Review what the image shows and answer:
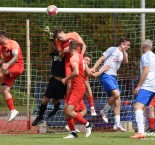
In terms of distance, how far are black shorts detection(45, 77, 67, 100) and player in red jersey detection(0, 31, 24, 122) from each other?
31.9 inches

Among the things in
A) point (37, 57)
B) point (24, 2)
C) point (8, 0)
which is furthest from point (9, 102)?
point (24, 2)

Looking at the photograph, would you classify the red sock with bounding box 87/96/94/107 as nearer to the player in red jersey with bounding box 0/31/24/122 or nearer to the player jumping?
the player jumping

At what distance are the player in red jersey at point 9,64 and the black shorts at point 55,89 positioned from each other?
81 cm

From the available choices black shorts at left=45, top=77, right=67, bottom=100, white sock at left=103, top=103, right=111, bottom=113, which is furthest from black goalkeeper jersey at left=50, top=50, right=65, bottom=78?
white sock at left=103, top=103, right=111, bottom=113

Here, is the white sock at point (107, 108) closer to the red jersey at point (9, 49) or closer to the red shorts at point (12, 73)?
the red shorts at point (12, 73)

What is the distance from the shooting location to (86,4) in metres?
29.1

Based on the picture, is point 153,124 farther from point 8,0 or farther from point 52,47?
point 8,0

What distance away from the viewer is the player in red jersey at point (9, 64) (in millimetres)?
16906

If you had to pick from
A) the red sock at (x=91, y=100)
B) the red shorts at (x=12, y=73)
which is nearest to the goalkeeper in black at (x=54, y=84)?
the red shorts at (x=12, y=73)

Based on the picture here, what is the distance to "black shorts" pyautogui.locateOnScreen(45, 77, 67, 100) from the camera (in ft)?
56.7

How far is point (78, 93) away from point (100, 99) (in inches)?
201

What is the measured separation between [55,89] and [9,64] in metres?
1.27

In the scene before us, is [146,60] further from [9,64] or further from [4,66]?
[4,66]

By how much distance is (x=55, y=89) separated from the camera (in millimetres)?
17250
